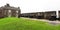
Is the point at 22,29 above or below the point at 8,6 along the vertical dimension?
below

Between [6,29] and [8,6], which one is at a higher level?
[8,6]

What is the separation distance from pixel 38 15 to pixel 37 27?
492 centimetres

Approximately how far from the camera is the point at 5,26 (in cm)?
308

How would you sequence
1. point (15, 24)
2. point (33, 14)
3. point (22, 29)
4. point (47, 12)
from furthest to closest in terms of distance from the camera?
point (33, 14), point (47, 12), point (15, 24), point (22, 29)

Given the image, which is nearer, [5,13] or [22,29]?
[22,29]

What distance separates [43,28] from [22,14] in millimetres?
5308

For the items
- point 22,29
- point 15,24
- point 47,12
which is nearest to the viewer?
point 22,29

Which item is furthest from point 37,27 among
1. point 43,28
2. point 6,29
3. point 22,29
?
point 6,29

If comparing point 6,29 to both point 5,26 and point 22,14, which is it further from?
point 22,14

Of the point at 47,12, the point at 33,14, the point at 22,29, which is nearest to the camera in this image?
the point at 22,29

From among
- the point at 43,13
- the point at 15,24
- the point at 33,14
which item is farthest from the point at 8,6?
the point at 15,24

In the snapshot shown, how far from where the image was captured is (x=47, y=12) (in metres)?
7.45

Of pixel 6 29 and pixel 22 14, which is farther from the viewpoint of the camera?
pixel 22 14

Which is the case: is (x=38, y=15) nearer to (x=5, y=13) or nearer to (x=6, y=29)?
(x=5, y=13)
